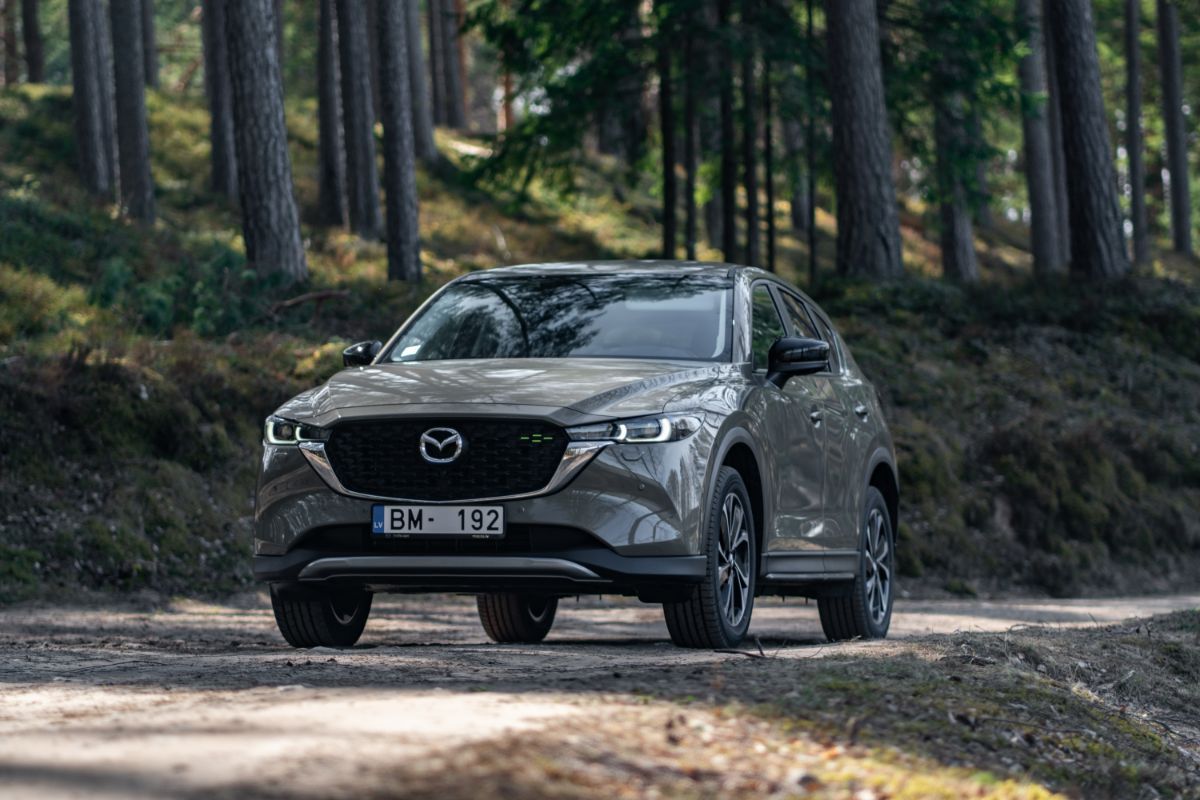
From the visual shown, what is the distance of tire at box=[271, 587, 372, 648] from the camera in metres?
8.02

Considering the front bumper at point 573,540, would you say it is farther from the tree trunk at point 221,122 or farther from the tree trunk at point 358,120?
the tree trunk at point 221,122

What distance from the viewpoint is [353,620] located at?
344 inches

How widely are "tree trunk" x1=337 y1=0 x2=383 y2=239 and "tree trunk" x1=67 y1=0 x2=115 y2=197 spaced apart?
4893mm

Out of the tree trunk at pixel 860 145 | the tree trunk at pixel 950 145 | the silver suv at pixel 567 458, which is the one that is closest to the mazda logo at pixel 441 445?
the silver suv at pixel 567 458

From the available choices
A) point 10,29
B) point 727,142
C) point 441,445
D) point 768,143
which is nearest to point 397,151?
point 727,142

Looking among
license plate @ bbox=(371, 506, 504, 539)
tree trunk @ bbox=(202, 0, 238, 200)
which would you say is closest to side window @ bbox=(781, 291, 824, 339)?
license plate @ bbox=(371, 506, 504, 539)

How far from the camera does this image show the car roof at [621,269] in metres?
9.05

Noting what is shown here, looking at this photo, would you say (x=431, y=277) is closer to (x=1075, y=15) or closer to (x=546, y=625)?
(x=1075, y=15)

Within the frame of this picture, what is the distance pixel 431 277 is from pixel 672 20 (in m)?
5.71

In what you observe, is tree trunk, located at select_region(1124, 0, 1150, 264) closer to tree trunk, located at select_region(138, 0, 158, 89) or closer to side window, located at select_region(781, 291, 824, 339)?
tree trunk, located at select_region(138, 0, 158, 89)

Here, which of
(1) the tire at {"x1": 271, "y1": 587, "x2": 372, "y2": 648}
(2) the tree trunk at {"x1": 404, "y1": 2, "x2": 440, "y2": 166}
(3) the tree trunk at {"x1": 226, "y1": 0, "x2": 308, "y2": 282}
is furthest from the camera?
(2) the tree trunk at {"x1": 404, "y1": 2, "x2": 440, "y2": 166}

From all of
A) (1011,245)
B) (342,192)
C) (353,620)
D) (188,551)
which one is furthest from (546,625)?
(1011,245)

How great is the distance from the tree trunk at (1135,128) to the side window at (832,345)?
1381 inches

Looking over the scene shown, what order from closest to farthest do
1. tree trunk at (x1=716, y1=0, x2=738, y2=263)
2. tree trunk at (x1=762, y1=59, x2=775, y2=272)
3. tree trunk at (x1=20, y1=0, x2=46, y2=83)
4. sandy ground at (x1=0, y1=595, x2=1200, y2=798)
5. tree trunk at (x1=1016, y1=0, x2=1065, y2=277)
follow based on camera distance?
sandy ground at (x1=0, y1=595, x2=1200, y2=798) < tree trunk at (x1=716, y1=0, x2=738, y2=263) < tree trunk at (x1=762, y1=59, x2=775, y2=272) < tree trunk at (x1=1016, y1=0, x2=1065, y2=277) < tree trunk at (x1=20, y1=0, x2=46, y2=83)
